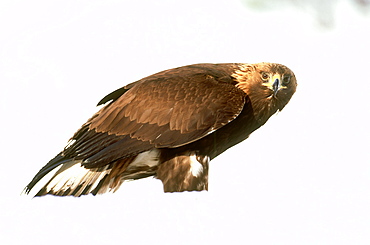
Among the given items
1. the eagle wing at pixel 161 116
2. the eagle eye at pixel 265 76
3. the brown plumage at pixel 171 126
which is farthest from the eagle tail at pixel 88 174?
the eagle eye at pixel 265 76

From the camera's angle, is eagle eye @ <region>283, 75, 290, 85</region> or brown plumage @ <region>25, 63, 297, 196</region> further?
eagle eye @ <region>283, 75, 290, 85</region>

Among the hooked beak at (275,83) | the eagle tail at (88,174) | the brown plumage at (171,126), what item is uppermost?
the hooked beak at (275,83)

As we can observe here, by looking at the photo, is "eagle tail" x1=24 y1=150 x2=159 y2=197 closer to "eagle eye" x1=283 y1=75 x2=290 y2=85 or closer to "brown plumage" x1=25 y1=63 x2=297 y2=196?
"brown plumage" x1=25 y1=63 x2=297 y2=196

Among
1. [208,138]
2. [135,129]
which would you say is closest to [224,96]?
[208,138]

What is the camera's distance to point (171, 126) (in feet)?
8.00

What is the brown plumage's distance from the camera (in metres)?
2.44

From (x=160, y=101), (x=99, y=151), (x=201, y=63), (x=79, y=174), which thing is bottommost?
(x=79, y=174)

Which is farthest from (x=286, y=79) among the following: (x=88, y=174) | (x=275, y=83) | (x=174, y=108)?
(x=88, y=174)

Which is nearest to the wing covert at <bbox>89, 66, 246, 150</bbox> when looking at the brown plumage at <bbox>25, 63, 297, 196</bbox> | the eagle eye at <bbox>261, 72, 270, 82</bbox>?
the brown plumage at <bbox>25, 63, 297, 196</bbox>

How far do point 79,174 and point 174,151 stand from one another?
0.55 m

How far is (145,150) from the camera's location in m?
2.44

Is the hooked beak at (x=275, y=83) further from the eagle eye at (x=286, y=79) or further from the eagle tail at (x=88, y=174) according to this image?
the eagle tail at (x=88, y=174)

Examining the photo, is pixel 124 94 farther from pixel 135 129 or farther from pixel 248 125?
pixel 248 125

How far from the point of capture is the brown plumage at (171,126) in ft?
7.99
